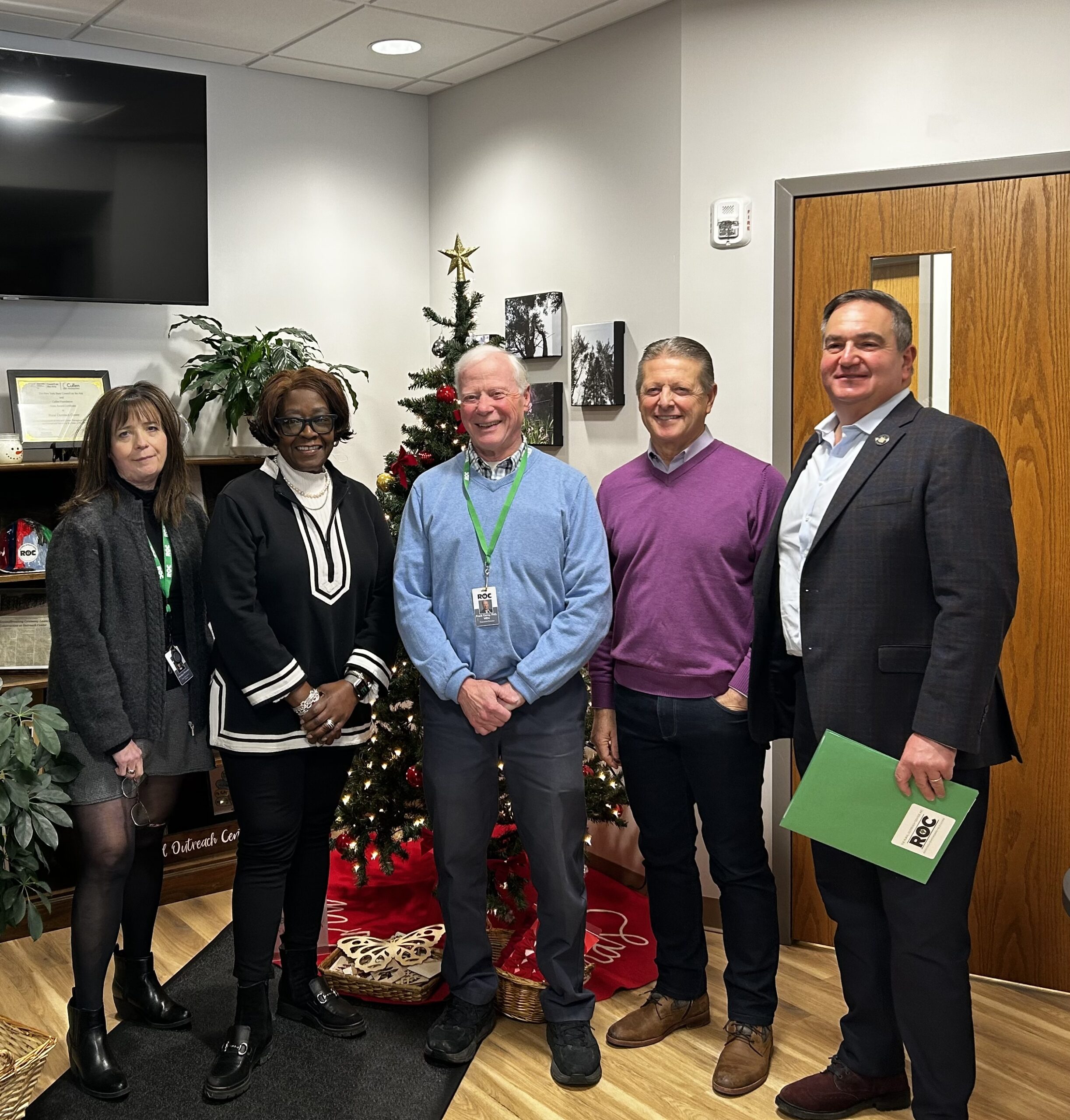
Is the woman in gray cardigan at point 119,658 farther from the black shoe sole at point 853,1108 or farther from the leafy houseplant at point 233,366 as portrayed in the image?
the black shoe sole at point 853,1108

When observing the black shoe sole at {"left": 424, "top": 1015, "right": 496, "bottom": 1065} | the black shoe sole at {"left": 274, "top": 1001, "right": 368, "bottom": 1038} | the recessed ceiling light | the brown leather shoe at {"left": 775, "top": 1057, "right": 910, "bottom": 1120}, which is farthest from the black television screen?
the brown leather shoe at {"left": 775, "top": 1057, "right": 910, "bottom": 1120}

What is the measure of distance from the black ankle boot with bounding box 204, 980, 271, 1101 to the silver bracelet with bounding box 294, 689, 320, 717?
665 mm

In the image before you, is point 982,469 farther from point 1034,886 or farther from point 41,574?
point 41,574

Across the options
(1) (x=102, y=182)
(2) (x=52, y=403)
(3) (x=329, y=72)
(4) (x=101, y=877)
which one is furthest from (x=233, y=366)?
(4) (x=101, y=877)

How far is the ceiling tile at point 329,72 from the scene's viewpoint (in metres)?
4.07

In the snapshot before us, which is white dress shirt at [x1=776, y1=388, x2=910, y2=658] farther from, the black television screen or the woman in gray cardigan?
the black television screen

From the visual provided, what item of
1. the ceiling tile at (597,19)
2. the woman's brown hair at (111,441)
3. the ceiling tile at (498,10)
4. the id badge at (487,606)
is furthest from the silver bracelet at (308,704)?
the ceiling tile at (597,19)

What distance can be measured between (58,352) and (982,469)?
300 centimetres

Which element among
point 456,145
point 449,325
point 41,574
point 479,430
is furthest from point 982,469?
point 456,145

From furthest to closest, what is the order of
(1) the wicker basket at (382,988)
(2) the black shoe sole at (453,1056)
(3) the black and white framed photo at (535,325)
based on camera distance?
(3) the black and white framed photo at (535,325) < (1) the wicker basket at (382,988) < (2) the black shoe sole at (453,1056)

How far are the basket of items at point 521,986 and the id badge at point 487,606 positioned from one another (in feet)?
2.59

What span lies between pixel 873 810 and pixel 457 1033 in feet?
3.86

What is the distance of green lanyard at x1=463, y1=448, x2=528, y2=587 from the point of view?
2543 millimetres

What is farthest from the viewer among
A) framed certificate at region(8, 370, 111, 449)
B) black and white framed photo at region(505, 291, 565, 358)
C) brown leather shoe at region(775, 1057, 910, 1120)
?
black and white framed photo at region(505, 291, 565, 358)
